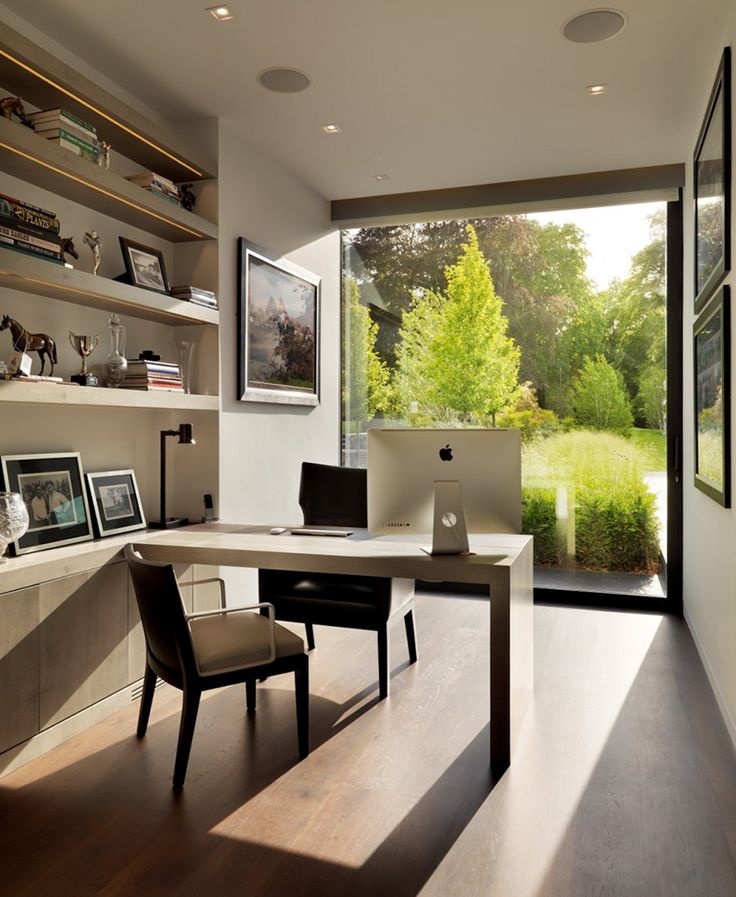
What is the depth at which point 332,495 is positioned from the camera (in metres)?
4.40

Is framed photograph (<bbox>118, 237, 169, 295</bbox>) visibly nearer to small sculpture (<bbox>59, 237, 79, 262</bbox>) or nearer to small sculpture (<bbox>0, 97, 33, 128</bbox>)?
small sculpture (<bbox>59, 237, 79, 262</bbox>)

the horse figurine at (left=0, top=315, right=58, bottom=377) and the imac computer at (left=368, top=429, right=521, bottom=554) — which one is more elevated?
the horse figurine at (left=0, top=315, right=58, bottom=377)

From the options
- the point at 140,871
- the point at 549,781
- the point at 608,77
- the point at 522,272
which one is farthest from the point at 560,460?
the point at 140,871

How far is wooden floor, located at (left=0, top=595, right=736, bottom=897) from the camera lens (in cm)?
202

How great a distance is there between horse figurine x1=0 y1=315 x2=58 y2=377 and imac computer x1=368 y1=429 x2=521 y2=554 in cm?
147

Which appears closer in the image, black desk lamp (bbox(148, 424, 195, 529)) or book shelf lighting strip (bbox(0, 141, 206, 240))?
book shelf lighting strip (bbox(0, 141, 206, 240))

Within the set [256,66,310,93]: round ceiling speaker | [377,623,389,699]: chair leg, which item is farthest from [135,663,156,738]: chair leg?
[256,66,310,93]: round ceiling speaker

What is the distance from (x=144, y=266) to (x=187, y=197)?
0.57 meters

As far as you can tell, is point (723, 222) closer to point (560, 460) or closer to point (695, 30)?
point (695, 30)

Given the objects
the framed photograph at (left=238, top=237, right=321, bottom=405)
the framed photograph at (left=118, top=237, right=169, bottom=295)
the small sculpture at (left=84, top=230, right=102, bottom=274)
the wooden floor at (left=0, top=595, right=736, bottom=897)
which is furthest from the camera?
the framed photograph at (left=238, top=237, right=321, bottom=405)

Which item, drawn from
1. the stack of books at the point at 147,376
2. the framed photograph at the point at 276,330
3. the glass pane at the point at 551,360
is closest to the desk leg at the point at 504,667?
the stack of books at the point at 147,376

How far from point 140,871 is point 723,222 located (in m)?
3.41

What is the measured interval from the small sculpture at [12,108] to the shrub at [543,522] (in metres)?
3.96

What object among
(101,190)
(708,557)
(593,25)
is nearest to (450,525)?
(708,557)
